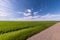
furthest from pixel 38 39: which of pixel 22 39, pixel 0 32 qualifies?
pixel 0 32

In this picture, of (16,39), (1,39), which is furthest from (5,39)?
(16,39)

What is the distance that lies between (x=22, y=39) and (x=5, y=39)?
44.5 inches

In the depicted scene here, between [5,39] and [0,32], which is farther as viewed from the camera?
[0,32]

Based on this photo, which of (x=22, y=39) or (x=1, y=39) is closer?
(x=1, y=39)

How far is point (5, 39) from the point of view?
278 inches

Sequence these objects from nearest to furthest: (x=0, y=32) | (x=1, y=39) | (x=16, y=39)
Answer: (x=1, y=39) → (x=16, y=39) → (x=0, y=32)

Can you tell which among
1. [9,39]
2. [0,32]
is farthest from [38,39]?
[0,32]

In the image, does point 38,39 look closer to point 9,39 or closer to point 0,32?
point 9,39

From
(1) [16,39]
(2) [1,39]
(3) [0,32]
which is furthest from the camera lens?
(3) [0,32]

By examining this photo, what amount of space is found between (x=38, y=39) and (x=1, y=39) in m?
2.23

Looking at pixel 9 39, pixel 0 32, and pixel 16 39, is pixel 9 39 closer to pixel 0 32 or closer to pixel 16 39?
pixel 16 39

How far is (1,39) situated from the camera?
274 inches

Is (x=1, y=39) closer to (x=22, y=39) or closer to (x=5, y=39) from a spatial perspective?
(x=5, y=39)

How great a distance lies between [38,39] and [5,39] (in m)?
2.01
